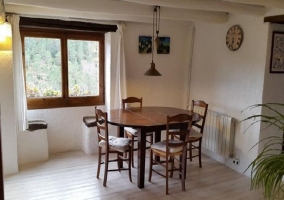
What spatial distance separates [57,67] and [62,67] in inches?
3.2

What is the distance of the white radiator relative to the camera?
4.14m

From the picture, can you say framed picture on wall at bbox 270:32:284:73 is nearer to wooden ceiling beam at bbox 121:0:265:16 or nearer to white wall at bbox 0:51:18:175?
wooden ceiling beam at bbox 121:0:265:16

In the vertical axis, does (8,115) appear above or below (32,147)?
above

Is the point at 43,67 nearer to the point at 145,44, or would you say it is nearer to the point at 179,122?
the point at 145,44

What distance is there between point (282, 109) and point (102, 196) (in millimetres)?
2741

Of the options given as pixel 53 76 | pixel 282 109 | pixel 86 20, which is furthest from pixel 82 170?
pixel 282 109

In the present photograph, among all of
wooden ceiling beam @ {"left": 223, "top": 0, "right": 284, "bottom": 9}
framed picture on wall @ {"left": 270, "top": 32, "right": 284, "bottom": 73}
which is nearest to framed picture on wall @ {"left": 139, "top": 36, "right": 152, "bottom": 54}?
framed picture on wall @ {"left": 270, "top": 32, "right": 284, "bottom": 73}

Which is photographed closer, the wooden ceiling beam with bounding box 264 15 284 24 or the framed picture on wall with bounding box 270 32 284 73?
the wooden ceiling beam with bounding box 264 15 284 24

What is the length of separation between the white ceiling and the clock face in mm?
230

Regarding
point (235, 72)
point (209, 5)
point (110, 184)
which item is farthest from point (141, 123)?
point (235, 72)

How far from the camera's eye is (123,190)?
3445 mm

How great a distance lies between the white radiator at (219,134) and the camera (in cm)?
414

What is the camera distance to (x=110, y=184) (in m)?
3.61

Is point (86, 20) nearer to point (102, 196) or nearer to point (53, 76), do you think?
point (53, 76)
